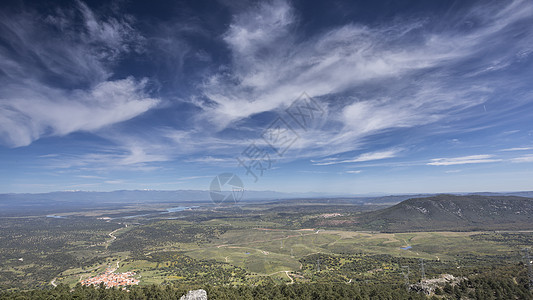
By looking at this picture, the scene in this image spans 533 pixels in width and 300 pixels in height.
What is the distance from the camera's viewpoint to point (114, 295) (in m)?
49.1

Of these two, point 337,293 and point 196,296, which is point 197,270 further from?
point 337,293


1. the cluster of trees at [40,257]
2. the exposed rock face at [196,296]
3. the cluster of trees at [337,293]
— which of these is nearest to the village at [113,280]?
the cluster of trees at [40,257]

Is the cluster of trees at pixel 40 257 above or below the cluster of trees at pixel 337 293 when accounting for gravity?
below

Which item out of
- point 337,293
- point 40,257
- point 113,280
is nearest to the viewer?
point 337,293

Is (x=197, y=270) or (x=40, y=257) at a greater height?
(x=197, y=270)

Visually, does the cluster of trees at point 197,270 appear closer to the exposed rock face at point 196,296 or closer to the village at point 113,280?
the village at point 113,280

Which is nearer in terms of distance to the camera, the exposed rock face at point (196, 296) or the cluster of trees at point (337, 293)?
the exposed rock face at point (196, 296)

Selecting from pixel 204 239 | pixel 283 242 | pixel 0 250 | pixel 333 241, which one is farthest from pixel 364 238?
pixel 0 250

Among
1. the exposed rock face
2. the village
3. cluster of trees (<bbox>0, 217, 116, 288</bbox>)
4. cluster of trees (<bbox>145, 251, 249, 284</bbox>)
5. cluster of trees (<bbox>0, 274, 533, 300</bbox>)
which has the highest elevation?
the exposed rock face

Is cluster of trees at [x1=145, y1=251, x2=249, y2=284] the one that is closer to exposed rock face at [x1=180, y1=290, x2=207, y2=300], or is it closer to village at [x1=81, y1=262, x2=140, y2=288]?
village at [x1=81, y1=262, x2=140, y2=288]

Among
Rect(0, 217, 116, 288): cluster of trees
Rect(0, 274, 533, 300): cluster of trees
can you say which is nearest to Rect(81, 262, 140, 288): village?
Rect(0, 217, 116, 288): cluster of trees

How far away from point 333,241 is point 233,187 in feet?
386

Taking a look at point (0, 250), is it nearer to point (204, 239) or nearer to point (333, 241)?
point (204, 239)

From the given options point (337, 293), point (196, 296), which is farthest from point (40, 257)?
point (337, 293)
